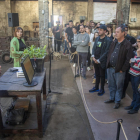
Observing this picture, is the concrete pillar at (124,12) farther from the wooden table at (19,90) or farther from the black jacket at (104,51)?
the wooden table at (19,90)

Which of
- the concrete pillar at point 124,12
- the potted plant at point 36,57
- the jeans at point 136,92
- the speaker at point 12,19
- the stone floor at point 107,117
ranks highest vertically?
the concrete pillar at point 124,12

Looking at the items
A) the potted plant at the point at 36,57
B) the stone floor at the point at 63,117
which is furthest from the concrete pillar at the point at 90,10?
the potted plant at the point at 36,57

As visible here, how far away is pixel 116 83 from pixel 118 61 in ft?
1.74

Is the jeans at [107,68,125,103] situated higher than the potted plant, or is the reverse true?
the potted plant

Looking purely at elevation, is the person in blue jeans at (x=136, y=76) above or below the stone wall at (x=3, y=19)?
below

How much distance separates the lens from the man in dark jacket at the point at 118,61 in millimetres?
3445

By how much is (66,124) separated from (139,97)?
1.55 meters

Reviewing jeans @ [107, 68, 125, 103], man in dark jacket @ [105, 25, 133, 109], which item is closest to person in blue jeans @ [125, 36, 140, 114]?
man in dark jacket @ [105, 25, 133, 109]

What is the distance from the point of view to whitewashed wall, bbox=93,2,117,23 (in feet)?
51.3

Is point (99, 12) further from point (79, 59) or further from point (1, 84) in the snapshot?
point (1, 84)

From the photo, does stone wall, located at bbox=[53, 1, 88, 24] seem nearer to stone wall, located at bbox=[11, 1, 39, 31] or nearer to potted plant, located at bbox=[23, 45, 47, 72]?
stone wall, located at bbox=[11, 1, 39, 31]

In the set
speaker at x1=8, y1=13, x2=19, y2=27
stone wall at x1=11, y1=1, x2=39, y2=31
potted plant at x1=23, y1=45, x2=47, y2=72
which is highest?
stone wall at x1=11, y1=1, x2=39, y2=31

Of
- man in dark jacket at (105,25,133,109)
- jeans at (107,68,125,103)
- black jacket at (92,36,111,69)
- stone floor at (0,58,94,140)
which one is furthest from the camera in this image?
black jacket at (92,36,111,69)

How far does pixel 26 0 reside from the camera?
15.5 meters
